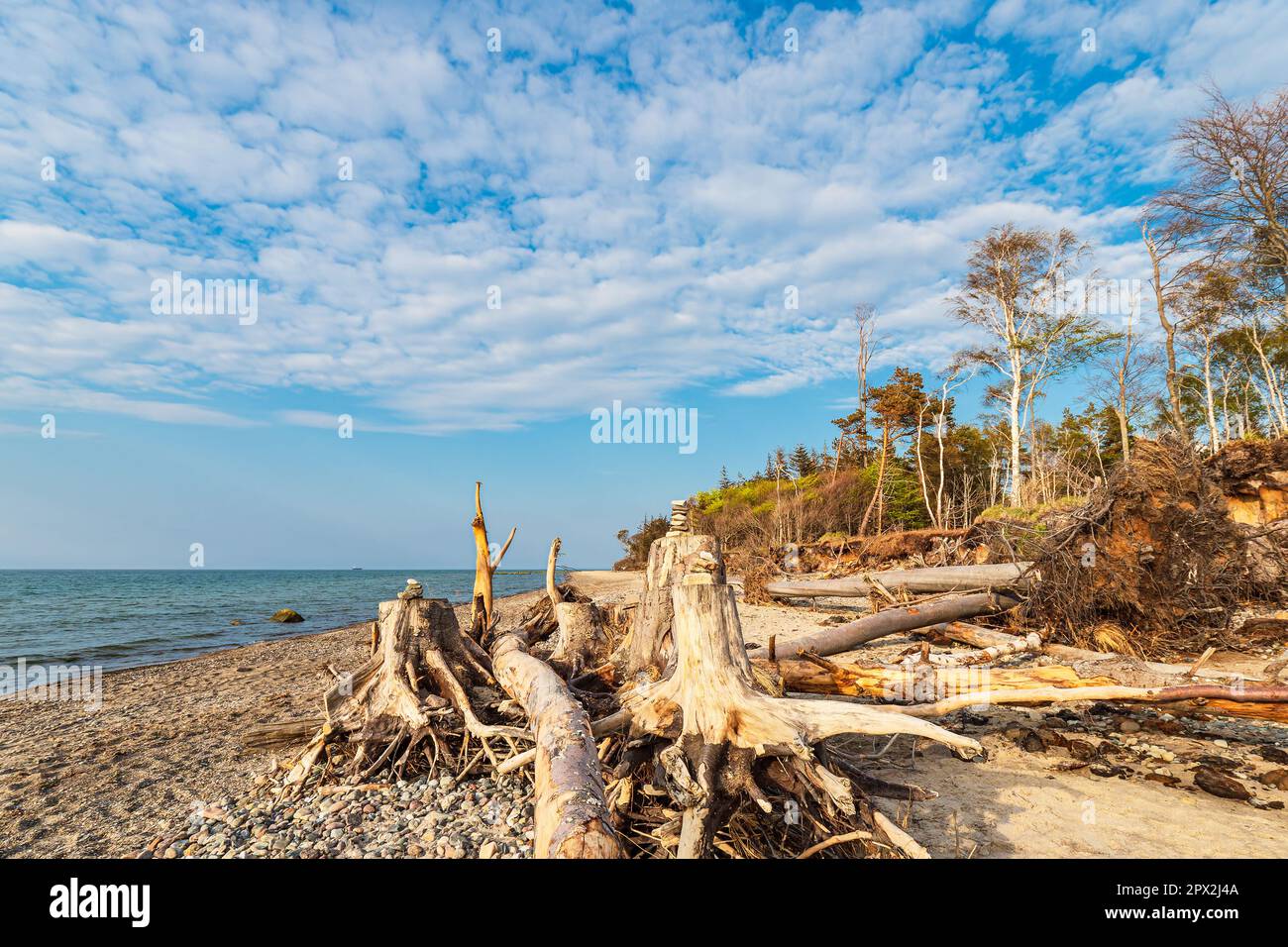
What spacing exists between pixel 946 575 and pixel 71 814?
1364cm

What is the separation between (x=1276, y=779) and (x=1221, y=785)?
0.60 m

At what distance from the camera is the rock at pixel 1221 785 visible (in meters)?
4.33

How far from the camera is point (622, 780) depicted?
359 centimetres

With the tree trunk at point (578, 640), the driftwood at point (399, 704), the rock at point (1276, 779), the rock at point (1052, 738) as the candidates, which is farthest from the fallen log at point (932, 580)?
the driftwood at point (399, 704)

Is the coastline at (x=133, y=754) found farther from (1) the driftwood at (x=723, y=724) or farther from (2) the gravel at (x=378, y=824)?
(1) the driftwood at (x=723, y=724)

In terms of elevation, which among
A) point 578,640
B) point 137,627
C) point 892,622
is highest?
point 578,640

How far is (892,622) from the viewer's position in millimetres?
9047

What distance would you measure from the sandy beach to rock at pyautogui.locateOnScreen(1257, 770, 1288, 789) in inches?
1.7

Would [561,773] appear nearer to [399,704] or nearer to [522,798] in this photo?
[522,798]

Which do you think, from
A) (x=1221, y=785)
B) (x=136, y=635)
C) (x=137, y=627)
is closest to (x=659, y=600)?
(x=1221, y=785)

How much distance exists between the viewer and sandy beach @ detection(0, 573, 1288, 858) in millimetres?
3834

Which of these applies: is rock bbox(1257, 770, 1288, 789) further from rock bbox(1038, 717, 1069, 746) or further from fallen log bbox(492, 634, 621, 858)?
fallen log bbox(492, 634, 621, 858)
